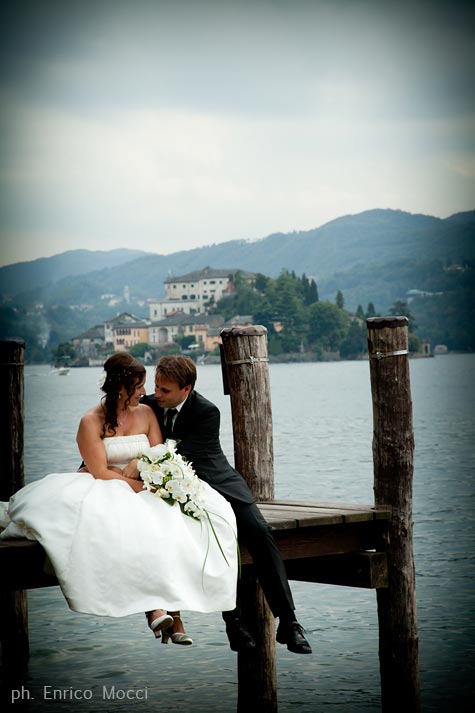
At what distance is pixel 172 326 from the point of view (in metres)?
165

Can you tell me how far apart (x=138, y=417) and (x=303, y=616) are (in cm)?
849

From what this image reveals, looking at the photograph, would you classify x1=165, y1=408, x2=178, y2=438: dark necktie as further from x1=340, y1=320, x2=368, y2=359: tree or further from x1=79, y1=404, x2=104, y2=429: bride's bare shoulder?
x1=340, y1=320, x2=368, y2=359: tree

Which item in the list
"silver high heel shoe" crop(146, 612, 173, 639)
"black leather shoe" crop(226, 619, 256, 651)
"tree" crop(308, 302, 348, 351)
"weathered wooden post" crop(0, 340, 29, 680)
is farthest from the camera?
"tree" crop(308, 302, 348, 351)

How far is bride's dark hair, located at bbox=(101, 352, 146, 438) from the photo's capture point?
6945 millimetres

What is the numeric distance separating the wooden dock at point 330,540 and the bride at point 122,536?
0.55 m

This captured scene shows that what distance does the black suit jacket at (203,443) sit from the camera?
717 cm

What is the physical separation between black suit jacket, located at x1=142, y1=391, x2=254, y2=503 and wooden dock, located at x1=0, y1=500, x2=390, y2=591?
0.38 metres

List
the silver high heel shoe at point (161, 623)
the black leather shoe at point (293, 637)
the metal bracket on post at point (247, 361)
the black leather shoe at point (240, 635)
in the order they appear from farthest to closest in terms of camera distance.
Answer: the metal bracket on post at point (247, 361), the black leather shoe at point (240, 635), the black leather shoe at point (293, 637), the silver high heel shoe at point (161, 623)

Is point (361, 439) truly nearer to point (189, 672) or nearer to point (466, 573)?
point (466, 573)

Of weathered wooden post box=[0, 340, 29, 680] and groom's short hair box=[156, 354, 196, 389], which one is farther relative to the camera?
weathered wooden post box=[0, 340, 29, 680]

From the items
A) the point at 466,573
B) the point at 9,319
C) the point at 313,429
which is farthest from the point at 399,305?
the point at 466,573

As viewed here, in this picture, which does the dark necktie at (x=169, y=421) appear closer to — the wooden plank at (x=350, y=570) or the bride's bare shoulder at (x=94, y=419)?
the bride's bare shoulder at (x=94, y=419)

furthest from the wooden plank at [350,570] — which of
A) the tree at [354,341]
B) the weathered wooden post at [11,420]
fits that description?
the tree at [354,341]

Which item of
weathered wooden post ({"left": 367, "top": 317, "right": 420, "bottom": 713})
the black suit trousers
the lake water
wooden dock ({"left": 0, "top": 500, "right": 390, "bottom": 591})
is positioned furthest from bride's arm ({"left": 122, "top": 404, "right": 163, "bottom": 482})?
the lake water
